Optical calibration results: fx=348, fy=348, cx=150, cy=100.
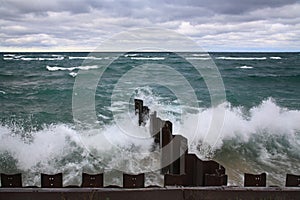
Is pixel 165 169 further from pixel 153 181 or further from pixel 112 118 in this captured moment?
pixel 112 118

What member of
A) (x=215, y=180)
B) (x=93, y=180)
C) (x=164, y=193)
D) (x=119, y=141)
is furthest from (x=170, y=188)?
(x=119, y=141)

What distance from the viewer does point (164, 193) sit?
10.8 ft

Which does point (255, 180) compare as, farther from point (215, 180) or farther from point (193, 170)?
point (193, 170)

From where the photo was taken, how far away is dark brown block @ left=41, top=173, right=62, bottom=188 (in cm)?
373

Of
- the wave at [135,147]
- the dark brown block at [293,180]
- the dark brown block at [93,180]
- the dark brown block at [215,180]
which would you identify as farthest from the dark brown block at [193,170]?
the wave at [135,147]

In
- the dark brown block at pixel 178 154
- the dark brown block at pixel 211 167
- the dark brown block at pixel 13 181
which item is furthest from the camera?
the dark brown block at pixel 178 154

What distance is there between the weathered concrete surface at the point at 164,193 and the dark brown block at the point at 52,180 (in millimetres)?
434

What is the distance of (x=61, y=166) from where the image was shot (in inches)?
306

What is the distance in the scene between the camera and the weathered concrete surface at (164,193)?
3.24 metres

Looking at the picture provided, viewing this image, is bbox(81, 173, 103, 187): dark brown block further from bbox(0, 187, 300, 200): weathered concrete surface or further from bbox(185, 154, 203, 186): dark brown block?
bbox(185, 154, 203, 186): dark brown block

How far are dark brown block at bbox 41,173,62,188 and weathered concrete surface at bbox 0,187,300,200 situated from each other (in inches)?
17.1

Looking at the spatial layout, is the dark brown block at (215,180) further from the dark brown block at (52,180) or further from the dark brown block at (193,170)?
the dark brown block at (52,180)

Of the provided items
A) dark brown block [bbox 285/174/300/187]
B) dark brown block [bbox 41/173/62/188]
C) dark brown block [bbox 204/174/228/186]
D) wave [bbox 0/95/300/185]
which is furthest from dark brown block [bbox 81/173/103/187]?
wave [bbox 0/95/300/185]

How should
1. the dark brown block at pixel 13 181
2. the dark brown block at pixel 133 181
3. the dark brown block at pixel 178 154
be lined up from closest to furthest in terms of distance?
the dark brown block at pixel 133 181 < the dark brown block at pixel 13 181 < the dark brown block at pixel 178 154
